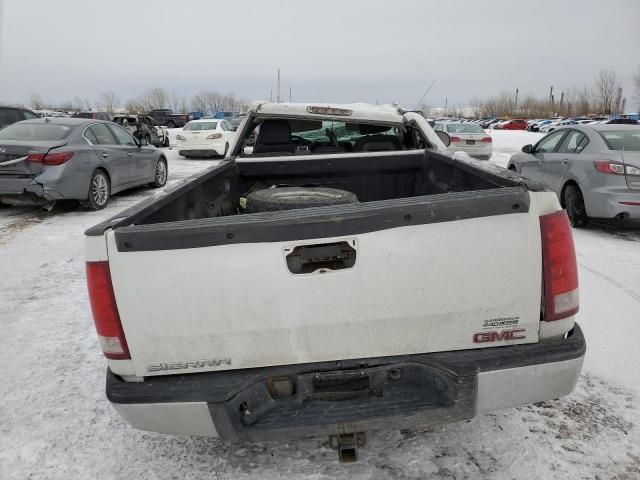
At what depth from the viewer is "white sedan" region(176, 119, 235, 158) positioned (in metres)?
17.5

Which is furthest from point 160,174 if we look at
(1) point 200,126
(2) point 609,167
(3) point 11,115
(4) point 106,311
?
(4) point 106,311

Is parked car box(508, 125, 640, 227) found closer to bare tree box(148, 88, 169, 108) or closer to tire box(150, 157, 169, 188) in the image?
tire box(150, 157, 169, 188)

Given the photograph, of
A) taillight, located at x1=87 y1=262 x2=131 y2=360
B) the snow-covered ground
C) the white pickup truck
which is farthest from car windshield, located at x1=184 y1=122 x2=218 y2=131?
taillight, located at x1=87 y1=262 x2=131 y2=360

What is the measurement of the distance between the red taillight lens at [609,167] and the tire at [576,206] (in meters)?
0.59

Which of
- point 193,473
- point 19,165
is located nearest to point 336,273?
point 193,473

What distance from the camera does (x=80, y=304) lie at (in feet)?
14.4

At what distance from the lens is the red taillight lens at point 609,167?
614cm

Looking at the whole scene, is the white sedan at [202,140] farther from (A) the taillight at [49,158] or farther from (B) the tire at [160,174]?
(A) the taillight at [49,158]

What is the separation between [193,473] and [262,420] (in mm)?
698

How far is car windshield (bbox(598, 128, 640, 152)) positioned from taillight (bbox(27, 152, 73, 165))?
8.42 m

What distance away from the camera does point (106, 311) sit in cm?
→ 189

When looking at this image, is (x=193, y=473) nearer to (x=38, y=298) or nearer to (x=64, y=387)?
(x=64, y=387)

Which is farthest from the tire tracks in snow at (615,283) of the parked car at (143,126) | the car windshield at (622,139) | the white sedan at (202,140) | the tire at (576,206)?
the parked car at (143,126)

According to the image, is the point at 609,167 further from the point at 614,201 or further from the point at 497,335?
the point at 497,335
